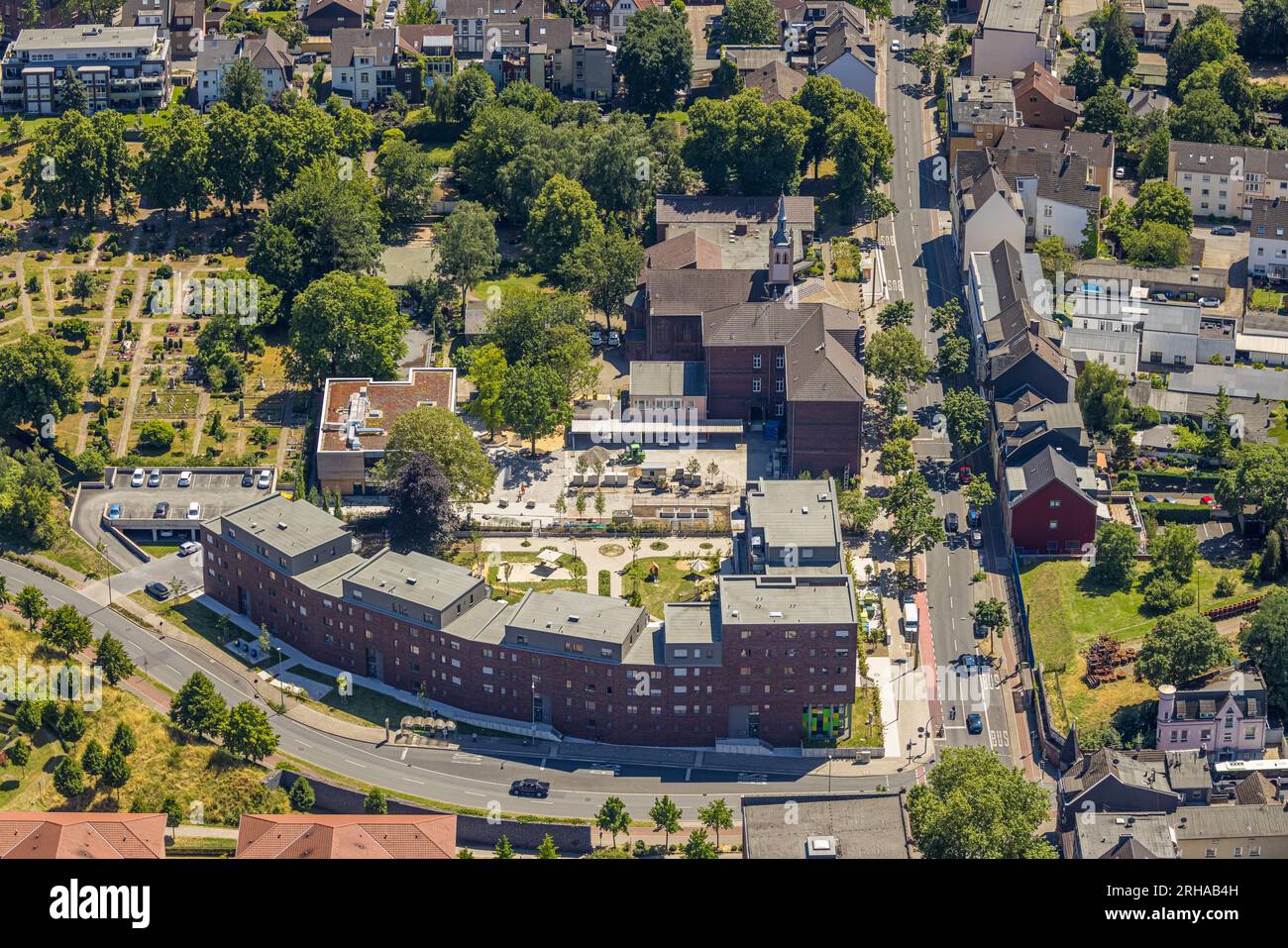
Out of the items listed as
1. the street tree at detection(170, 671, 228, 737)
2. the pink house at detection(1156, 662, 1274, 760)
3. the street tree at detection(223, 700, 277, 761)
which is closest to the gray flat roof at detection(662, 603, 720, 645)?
the street tree at detection(223, 700, 277, 761)

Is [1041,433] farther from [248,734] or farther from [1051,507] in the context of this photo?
[248,734]

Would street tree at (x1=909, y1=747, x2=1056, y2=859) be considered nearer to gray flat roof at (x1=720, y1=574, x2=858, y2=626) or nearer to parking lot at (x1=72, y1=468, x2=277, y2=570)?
gray flat roof at (x1=720, y1=574, x2=858, y2=626)

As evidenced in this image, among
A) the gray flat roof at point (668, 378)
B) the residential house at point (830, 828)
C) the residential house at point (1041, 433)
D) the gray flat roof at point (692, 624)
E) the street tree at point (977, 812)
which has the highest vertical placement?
the residential house at point (1041, 433)

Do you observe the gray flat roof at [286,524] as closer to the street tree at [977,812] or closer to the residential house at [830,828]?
the residential house at [830,828]

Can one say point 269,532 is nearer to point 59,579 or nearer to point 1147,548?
point 59,579


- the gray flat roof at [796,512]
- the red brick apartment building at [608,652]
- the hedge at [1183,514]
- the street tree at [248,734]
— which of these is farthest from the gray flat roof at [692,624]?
the hedge at [1183,514]

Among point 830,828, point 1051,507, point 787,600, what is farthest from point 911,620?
point 830,828
